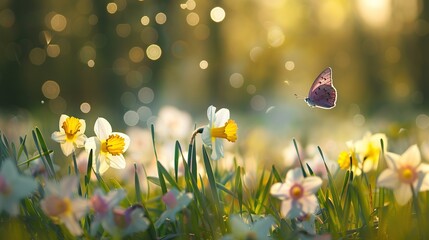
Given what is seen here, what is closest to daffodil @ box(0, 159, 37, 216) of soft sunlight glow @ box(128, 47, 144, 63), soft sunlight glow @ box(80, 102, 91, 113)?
soft sunlight glow @ box(80, 102, 91, 113)

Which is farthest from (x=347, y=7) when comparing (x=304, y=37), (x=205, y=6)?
(x=205, y=6)

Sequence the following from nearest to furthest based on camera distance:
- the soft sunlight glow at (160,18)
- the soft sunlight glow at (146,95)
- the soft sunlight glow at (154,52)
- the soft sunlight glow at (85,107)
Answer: the soft sunlight glow at (85,107) → the soft sunlight glow at (160,18) → the soft sunlight glow at (146,95) → the soft sunlight glow at (154,52)

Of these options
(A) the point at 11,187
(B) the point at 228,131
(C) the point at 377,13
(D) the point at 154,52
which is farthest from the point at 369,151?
(C) the point at 377,13

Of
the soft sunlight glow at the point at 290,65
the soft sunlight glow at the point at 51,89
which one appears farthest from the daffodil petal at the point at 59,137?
the soft sunlight glow at the point at 290,65

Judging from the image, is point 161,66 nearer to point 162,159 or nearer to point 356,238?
point 162,159

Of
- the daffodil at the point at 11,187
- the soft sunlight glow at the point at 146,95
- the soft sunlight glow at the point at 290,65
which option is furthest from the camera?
the soft sunlight glow at the point at 290,65

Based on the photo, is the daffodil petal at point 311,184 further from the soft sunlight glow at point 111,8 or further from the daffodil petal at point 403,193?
the soft sunlight glow at point 111,8

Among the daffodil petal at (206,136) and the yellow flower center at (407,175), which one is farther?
the daffodil petal at (206,136)

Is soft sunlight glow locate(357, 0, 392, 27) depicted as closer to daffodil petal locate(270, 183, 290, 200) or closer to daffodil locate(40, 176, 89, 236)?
daffodil petal locate(270, 183, 290, 200)
